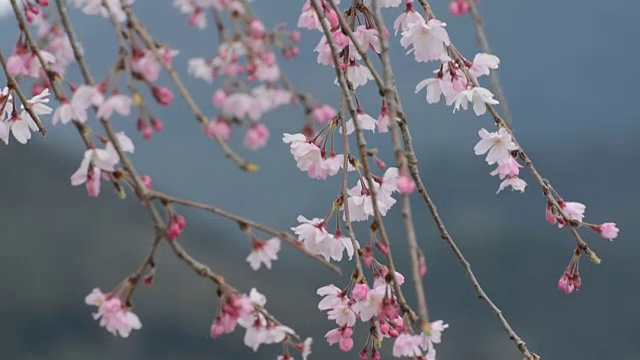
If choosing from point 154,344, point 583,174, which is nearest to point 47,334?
point 154,344

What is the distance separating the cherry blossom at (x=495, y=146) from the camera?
3.48ft

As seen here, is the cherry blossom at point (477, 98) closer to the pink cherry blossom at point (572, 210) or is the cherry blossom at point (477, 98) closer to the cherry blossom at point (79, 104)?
the pink cherry blossom at point (572, 210)

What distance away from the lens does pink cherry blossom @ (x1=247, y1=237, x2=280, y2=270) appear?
0.68 metres

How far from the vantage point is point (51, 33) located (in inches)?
31.6

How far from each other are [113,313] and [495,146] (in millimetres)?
597

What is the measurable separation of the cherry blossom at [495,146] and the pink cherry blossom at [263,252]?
476 mm

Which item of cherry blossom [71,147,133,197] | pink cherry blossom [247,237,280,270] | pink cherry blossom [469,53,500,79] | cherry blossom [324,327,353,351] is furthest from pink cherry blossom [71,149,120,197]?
pink cherry blossom [469,53,500,79]

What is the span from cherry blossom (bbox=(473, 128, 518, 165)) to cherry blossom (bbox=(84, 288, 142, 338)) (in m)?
0.57

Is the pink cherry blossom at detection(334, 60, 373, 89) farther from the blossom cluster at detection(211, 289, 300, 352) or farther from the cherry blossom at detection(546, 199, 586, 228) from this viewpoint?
the blossom cluster at detection(211, 289, 300, 352)

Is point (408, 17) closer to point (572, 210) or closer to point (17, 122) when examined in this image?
point (572, 210)

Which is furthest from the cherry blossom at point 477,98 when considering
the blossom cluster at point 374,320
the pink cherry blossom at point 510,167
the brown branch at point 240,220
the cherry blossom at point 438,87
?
the brown branch at point 240,220

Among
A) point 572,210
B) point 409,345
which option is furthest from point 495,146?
point 409,345

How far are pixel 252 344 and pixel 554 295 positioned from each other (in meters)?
4.28

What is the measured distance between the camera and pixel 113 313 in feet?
2.25
